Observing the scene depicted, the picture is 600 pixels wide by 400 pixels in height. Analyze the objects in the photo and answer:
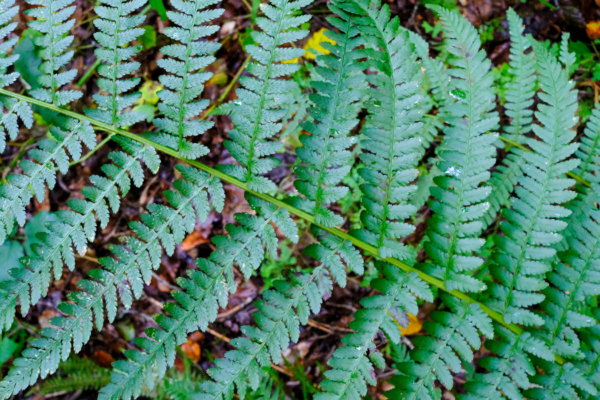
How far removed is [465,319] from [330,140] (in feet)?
3.24

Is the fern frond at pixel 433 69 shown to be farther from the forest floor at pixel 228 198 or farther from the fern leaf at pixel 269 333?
the fern leaf at pixel 269 333

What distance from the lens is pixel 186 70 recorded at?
5.25 feet

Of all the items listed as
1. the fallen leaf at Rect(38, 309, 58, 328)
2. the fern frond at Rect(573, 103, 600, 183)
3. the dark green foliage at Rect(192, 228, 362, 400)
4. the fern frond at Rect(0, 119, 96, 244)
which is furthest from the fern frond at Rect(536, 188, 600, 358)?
the fallen leaf at Rect(38, 309, 58, 328)

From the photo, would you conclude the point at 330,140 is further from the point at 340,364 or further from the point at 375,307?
the point at 340,364

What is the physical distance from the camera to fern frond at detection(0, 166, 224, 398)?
4.96 feet

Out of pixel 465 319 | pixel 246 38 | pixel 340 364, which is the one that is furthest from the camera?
pixel 246 38

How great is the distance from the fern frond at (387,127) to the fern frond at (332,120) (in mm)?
57

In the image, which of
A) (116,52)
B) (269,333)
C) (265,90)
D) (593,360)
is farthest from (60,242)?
(593,360)

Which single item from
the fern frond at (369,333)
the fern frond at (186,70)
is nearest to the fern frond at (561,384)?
the fern frond at (369,333)

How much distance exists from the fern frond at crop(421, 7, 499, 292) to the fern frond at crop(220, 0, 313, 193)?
0.63 meters

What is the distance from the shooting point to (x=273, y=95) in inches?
62.2

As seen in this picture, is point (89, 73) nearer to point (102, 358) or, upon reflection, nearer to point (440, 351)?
point (102, 358)

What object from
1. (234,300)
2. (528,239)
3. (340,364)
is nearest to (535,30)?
(528,239)

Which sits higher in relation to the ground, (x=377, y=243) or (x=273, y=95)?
(x=273, y=95)
